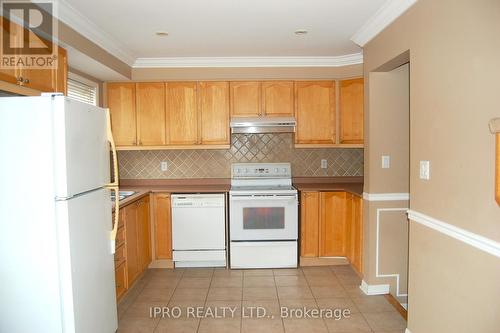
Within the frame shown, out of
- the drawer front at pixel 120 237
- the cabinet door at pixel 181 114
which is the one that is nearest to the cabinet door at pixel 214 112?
the cabinet door at pixel 181 114

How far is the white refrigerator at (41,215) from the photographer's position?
1748mm

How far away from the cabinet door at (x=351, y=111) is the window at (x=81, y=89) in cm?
291

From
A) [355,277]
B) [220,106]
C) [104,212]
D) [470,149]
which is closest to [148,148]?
[220,106]

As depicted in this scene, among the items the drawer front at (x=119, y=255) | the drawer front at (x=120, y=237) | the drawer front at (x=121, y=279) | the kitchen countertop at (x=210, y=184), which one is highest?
the kitchen countertop at (x=210, y=184)

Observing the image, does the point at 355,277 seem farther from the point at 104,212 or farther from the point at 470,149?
the point at 104,212

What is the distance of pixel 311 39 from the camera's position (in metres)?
3.28

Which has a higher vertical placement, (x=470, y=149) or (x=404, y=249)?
(x=470, y=149)

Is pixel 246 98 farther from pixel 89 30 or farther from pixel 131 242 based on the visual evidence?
pixel 131 242

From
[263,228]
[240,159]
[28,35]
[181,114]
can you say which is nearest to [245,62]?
[181,114]

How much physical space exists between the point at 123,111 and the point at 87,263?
2.46 metres

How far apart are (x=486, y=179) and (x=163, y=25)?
2587 mm

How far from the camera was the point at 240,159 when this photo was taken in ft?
14.5

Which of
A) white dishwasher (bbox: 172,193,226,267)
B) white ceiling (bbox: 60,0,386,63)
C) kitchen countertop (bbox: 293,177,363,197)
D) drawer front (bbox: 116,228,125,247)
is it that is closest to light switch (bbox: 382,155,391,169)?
kitchen countertop (bbox: 293,177,363,197)

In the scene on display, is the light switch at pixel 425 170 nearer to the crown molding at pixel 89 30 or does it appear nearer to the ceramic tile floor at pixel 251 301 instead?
the ceramic tile floor at pixel 251 301
